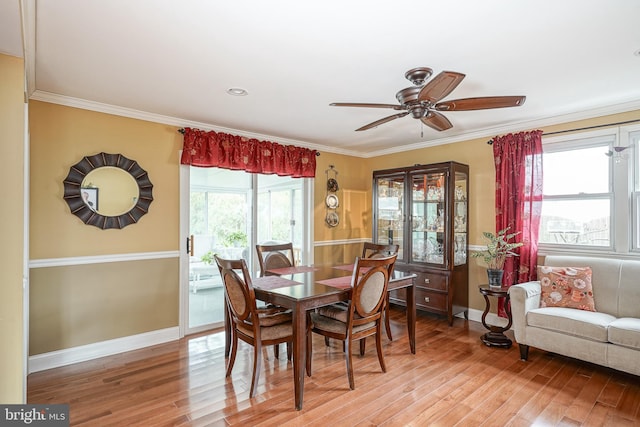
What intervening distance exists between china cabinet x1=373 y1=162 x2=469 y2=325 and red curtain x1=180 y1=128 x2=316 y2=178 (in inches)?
47.1

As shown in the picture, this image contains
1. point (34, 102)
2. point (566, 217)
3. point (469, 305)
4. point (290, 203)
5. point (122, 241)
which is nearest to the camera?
point (34, 102)

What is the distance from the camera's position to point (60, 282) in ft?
10.00

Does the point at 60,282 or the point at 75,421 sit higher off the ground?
the point at 60,282

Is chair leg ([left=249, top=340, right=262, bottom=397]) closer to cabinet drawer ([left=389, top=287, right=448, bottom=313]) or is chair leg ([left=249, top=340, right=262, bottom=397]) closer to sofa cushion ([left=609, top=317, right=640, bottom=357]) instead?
cabinet drawer ([left=389, top=287, right=448, bottom=313])

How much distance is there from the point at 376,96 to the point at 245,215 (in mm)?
2245

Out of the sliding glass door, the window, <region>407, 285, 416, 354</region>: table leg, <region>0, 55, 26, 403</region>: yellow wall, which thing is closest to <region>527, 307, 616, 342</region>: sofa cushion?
the window

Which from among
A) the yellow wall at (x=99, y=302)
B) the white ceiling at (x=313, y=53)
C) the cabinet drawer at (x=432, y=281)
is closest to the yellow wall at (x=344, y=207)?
the cabinet drawer at (x=432, y=281)

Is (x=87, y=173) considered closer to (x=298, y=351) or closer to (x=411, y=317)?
(x=298, y=351)

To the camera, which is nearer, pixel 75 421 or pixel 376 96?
pixel 75 421

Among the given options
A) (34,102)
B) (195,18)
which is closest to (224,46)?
(195,18)

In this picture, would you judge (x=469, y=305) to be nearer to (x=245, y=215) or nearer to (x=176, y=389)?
(x=245, y=215)

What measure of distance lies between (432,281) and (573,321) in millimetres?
1573

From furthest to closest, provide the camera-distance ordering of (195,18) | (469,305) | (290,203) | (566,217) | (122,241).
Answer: (290,203), (469,305), (566,217), (122,241), (195,18)

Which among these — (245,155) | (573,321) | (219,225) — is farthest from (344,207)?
(573,321)
